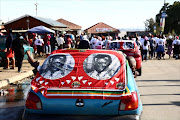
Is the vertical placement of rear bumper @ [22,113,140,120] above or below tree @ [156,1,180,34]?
below

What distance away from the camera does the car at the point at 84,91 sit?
453 centimetres

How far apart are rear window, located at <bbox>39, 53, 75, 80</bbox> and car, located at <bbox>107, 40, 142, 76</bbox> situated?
826 cm

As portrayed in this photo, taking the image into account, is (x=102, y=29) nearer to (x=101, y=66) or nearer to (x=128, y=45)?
(x=128, y=45)

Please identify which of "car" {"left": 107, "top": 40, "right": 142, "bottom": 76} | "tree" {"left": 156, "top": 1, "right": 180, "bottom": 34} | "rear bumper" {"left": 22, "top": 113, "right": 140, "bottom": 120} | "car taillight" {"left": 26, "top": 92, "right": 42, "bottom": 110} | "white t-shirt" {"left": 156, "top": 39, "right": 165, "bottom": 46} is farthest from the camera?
"tree" {"left": 156, "top": 1, "right": 180, "bottom": 34}

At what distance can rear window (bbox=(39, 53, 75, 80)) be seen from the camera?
512 centimetres

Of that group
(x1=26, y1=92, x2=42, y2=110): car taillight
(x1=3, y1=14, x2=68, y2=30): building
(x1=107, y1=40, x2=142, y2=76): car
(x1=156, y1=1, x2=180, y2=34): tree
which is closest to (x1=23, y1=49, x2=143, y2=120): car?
(x1=26, y1=92, x2=42, y2=110): car taillight

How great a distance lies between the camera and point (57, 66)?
5293 mm

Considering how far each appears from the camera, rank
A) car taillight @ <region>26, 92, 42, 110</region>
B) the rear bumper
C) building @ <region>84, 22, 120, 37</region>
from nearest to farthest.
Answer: the rear bumper, car taillight @ <region>26, 92, 42, 110</region>, building @ <region>84, 22, 120, 37</region>

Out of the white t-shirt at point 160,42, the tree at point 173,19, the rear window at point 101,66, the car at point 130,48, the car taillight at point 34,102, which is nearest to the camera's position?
the car taillight at point 34,102

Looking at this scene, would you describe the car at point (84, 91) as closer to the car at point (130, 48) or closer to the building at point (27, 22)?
the car at point (130, 48)

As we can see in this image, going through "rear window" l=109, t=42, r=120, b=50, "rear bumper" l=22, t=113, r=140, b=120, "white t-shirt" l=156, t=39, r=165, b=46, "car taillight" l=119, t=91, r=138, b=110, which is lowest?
"rear bumper" l=22, t=113, r=140, b=120

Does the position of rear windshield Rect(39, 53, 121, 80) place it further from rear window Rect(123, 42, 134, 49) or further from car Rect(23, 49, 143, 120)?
rear window Rect(123, 42, 134, 49)

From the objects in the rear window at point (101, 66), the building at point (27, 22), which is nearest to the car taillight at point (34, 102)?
the rear window at point (101, 66)

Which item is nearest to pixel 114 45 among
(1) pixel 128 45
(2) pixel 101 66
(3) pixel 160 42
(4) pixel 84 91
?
(1) pixel 128 45
